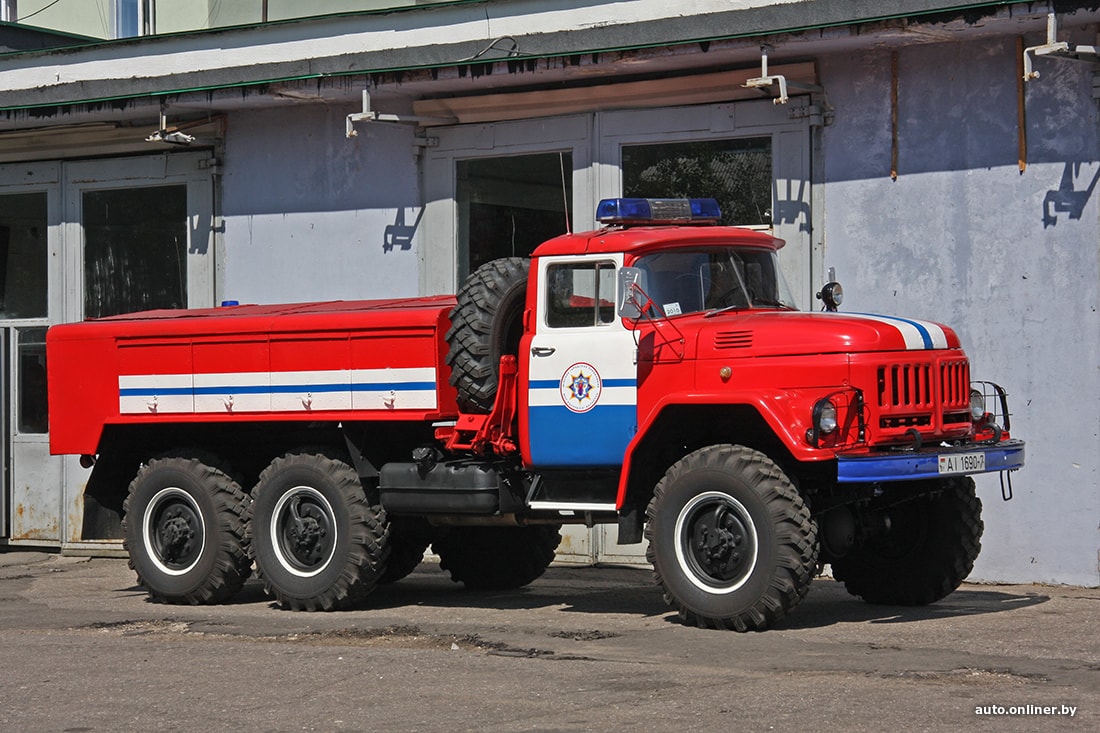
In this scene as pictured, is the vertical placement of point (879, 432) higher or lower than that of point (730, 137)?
lower

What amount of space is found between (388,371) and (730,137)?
15.2 feet

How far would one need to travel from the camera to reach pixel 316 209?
18.0 m

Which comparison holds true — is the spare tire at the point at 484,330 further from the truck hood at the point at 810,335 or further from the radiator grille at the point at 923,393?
the radiator grille at the point at 923,393

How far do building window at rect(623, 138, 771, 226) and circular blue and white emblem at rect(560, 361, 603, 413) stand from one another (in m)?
4.29

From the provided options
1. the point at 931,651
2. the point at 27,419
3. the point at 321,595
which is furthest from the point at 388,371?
the point at 27,419

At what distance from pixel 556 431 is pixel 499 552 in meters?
2.48

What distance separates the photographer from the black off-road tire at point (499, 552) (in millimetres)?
14164

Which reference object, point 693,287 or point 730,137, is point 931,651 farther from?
point 730,137

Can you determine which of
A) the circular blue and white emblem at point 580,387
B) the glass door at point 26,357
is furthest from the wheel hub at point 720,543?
the glass door at point 26,357

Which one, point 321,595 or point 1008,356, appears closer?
point 321,595

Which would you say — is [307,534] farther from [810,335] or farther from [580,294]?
[810,335]

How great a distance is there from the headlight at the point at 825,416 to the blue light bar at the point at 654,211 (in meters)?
2.41

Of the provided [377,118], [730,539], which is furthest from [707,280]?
[377,118]

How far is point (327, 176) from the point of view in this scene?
709 inches
